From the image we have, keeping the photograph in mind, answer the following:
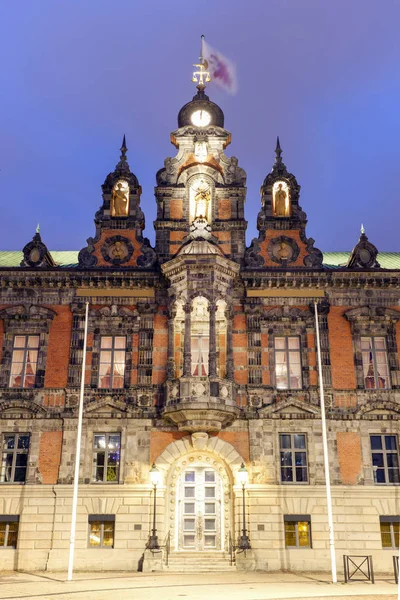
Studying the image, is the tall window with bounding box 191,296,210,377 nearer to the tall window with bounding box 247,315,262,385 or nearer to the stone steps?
the tall window with bounding box 247,315,262,385

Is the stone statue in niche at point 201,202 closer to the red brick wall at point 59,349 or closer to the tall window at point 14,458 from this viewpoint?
the red brick wall at point 59,349

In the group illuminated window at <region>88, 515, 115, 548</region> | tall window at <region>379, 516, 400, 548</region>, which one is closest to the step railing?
illuminated window at <region>88, 515, 115, 548</region>

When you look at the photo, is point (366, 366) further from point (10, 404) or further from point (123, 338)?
point (10, 404)

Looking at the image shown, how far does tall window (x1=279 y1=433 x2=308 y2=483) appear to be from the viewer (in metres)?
25.6

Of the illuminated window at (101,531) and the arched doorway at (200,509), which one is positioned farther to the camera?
the arched doorway at (200,509)

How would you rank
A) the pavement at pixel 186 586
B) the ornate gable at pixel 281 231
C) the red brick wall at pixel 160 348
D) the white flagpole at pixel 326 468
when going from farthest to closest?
the ornate gable at pixel 281 231, the red brick wall at pixel 160 348, the white flagpole at pixel 326 468, the pavement at pixel 186 586

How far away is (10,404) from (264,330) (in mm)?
12069

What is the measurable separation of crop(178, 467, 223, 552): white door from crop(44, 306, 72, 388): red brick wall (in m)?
7.20

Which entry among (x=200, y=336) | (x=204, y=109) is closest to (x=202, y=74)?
(x=204, y=109)

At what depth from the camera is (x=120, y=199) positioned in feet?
100

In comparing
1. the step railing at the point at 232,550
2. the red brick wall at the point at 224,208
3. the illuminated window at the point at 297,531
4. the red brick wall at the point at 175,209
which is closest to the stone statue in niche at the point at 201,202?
the red brick wall at the point at 224,208

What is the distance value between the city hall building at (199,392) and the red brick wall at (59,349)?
0.07m

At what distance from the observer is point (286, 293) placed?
28203 millimetres

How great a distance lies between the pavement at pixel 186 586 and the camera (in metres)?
15.7
